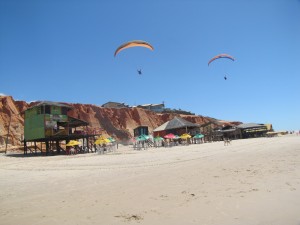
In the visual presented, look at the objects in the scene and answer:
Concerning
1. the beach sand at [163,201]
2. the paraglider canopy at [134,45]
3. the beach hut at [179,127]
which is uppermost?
the paraglider canopy at [134,45]

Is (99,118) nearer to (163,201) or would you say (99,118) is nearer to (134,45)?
(134,45)

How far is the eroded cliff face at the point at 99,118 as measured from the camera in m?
53.1

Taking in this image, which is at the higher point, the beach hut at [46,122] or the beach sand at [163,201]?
the beach hut at [46,122]

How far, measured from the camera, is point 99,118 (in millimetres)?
72625

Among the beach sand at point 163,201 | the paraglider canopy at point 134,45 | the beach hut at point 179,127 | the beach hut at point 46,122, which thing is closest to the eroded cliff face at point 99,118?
the beach hut at point 46,122

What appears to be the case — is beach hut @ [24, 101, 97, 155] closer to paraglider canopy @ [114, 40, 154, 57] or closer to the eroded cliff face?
paraglider canopy @ [114, 40, 154, 57]

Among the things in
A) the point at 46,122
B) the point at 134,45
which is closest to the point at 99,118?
the point at 46,122

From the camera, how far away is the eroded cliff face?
5312cm

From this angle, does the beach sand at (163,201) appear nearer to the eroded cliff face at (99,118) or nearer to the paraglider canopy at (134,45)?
the paraglider canopy at (134,45)

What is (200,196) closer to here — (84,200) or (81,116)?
(84,200)

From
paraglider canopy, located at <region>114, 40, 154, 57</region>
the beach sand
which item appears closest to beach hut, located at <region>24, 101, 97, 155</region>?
paraglider canopy, located at <region>114, 40, 154, 57</region>

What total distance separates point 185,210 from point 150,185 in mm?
2763

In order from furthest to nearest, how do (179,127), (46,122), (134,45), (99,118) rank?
(99,118) → (179,127) → (46,122) → (134,45)

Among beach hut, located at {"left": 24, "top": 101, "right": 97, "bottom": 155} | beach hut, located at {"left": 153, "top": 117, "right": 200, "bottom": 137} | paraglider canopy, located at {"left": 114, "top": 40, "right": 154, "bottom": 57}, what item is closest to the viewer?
paraglider canopy, located at {"left": 114, "top": 40, "right": 154, "bottom": 57}
